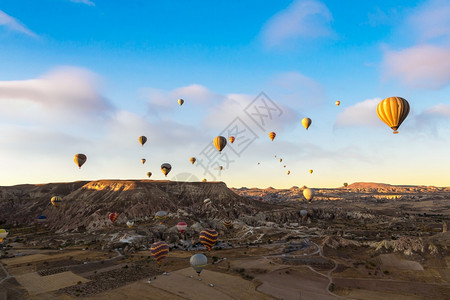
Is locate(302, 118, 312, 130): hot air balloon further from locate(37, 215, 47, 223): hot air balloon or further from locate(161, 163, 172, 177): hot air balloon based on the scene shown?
locate(37, 215, 47, 223): hot air balloon

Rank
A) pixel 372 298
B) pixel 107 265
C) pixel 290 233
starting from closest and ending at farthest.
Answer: pixel 372 298 < pixel 107 265 < pixel 290 233

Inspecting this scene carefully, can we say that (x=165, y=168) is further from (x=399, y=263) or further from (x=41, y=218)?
(x=399, y=263)

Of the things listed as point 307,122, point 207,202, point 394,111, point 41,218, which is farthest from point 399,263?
point 41,218

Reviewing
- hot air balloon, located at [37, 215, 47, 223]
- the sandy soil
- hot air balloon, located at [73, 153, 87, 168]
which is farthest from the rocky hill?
the sandy soil

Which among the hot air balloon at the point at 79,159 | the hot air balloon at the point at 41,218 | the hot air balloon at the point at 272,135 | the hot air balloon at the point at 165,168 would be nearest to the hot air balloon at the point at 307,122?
the hot air balloon at the point at 272,135

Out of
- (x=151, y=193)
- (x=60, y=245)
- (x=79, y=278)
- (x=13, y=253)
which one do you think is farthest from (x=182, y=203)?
(x=79, y=278)

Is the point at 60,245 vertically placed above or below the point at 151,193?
below

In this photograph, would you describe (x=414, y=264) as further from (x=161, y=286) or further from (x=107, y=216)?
(x=107, y=216)

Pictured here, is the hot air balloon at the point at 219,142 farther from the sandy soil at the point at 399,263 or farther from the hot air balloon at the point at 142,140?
the sandy soil at the point at 399,263
